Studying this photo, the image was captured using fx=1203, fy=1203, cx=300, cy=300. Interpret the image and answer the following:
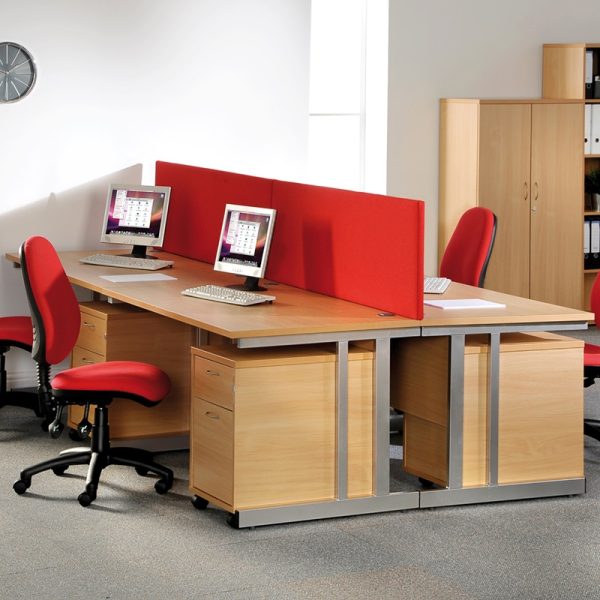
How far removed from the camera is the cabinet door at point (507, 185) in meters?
7.59

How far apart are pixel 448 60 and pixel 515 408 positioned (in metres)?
4.14

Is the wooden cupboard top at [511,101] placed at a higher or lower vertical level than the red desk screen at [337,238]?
higher

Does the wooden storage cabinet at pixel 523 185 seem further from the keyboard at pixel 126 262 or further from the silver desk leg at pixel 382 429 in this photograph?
the silver desk leg at pixel 382 429

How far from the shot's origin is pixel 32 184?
5.95 m

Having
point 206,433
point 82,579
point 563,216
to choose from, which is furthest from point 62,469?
point 563,216

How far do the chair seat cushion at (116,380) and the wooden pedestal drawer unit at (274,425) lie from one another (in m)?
0.24

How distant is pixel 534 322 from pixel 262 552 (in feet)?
4.14

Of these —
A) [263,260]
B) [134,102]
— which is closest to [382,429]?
[263,260]

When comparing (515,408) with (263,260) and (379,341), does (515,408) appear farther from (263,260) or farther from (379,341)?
(263,260)

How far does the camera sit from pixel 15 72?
19.2ft

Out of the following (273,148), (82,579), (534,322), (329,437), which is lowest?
(82,579)

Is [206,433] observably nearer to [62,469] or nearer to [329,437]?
[329,437]

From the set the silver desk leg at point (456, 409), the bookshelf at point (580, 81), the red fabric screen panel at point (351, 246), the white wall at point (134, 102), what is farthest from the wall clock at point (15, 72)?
the bookshelf at point (580, 81)

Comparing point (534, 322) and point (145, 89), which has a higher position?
point (145, 89)
